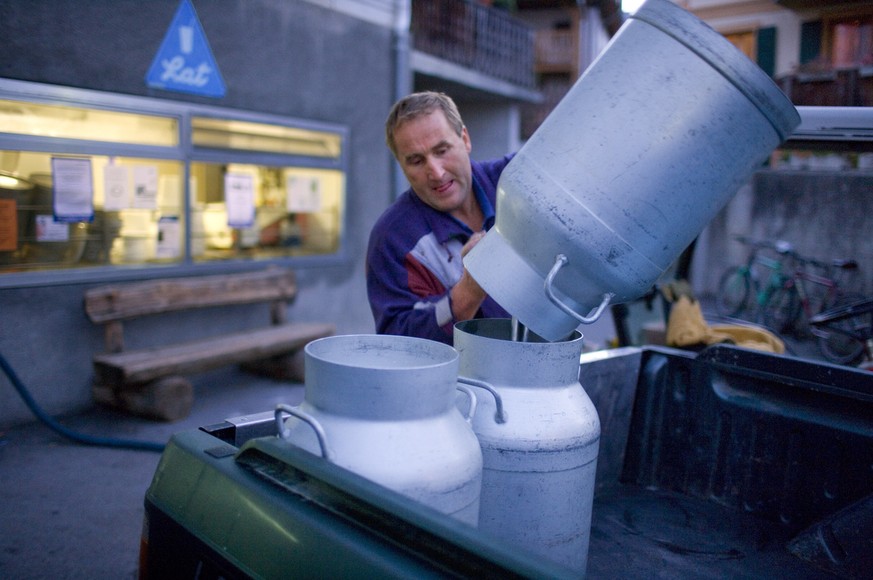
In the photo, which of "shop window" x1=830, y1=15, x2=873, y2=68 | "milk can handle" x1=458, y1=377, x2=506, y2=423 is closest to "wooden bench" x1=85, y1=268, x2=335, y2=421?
"milk can handle" x1=458, y1=377, x2=506, y2=423

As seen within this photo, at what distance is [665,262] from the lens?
4.92ft

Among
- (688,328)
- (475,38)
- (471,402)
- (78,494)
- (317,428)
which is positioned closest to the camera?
(317,428)

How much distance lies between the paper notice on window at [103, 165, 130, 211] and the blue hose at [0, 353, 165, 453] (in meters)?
1.46

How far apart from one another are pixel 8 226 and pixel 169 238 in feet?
4.30

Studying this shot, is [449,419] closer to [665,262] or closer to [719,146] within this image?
[665,262]

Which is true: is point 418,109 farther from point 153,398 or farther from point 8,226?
point 8,226

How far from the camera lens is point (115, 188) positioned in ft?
18.7

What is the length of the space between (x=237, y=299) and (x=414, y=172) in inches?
178

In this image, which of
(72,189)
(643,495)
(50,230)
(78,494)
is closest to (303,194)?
(72,189)

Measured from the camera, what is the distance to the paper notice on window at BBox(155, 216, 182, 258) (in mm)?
6109

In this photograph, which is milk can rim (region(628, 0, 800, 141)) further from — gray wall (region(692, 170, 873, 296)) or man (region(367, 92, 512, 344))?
gray wall (region(692, 170, 873, 296))

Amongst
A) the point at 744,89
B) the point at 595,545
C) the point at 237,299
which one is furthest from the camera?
the point at 237,299

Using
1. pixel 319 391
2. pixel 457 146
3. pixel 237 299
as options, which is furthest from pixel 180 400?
pixel 319 391

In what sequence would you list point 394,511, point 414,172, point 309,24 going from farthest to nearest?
point 309,24 < point 414,172 < point 394,511
